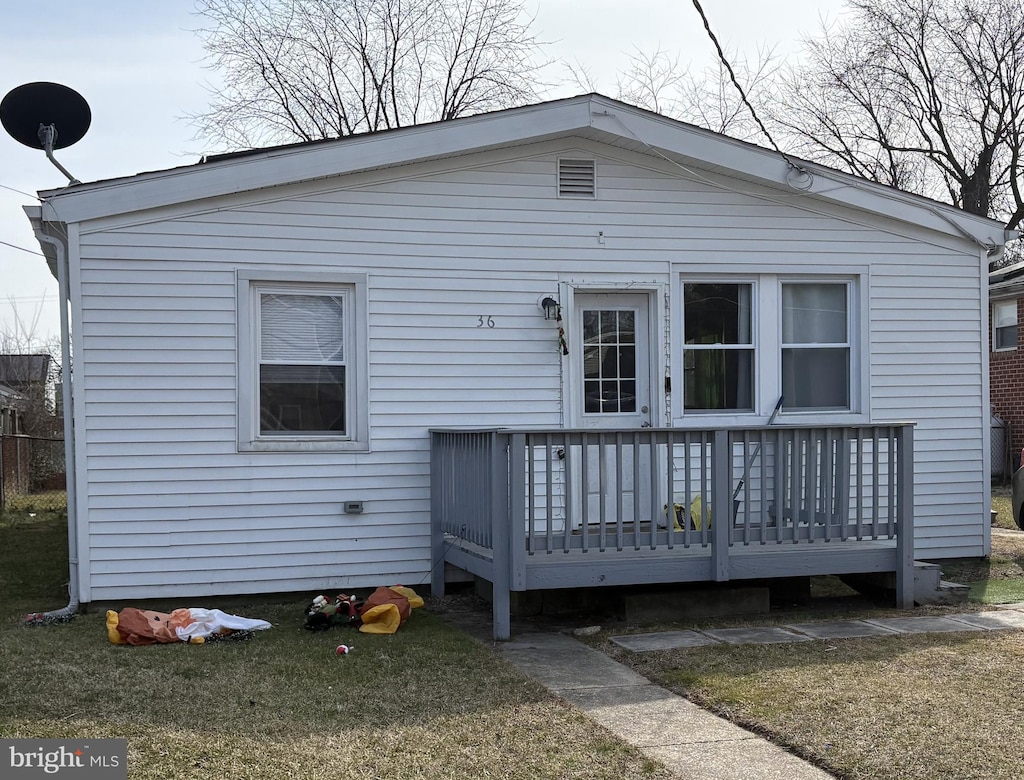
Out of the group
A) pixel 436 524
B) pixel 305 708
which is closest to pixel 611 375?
pixel 436 524

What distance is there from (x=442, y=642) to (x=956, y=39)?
87.5 ft

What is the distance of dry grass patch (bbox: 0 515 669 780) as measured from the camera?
166 inches

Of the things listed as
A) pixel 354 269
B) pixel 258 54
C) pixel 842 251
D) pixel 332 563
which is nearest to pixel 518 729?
pixel 332 563

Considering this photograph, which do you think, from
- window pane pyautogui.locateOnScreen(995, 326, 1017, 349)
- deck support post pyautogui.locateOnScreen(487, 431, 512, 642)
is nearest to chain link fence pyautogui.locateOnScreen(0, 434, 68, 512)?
deck support post pyautogui.locateOnScreen(487, 431, 512, 642)

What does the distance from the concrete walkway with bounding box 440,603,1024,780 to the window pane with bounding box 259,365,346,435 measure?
6.20 ft

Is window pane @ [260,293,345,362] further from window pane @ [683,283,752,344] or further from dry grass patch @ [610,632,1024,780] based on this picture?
dry grass patch @ [610,632,1024,780]

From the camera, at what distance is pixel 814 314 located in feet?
29.9

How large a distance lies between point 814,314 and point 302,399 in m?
4.33

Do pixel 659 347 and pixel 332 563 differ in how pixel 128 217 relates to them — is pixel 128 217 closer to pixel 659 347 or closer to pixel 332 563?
pixel 332 563

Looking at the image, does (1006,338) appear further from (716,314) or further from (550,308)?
(550,308)

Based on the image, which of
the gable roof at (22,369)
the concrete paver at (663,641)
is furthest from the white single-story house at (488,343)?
the gable roof at (22,369)

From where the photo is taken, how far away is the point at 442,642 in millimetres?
6590

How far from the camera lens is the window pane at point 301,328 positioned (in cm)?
812

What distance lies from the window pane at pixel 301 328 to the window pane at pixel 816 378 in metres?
3.72
